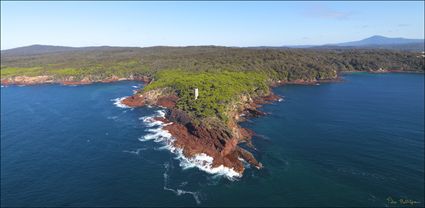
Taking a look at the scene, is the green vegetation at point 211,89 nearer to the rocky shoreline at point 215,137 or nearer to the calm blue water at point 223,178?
the rocky shoreline at point 215,137

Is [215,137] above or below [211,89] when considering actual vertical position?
below

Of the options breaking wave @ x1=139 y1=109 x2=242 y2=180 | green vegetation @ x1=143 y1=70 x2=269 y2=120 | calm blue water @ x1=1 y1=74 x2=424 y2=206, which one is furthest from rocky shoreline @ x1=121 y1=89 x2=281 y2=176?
calm blue water @ x1=1 y1=74 x2=424 y2=206

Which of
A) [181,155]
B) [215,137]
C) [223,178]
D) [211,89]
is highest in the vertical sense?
[211,89]

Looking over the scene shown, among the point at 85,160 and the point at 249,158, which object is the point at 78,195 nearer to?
the point at 85,160

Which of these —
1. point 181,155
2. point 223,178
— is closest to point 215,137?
point 181,155

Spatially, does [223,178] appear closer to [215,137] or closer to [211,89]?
[215,137]

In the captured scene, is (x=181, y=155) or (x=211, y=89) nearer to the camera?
(x=181, y=155)
